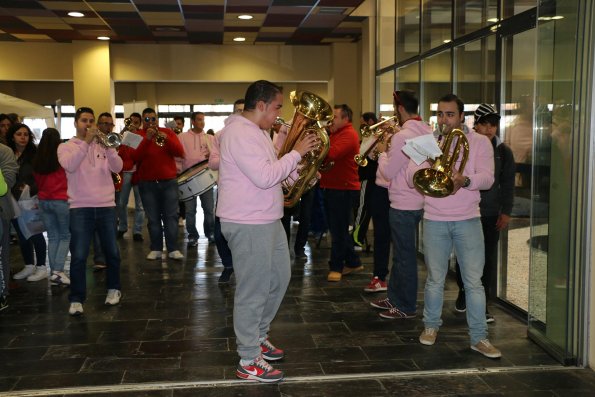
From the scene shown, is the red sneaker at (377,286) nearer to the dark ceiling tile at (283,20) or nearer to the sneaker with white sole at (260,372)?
the sneaker with white sole at (260,372)

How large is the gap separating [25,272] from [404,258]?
3.79 m

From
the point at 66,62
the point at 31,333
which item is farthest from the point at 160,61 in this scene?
the point at 31,333

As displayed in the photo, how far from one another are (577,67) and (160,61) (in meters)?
10.1

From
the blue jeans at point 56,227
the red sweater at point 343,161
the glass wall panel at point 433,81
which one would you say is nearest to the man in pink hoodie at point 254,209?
the red sweater at point 343,161

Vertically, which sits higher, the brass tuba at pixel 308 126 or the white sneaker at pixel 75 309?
the brass tuba at pixel 308 126

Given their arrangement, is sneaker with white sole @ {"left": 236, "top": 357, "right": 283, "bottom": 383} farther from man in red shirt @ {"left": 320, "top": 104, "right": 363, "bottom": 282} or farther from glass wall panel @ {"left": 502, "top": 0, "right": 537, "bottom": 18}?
glass wall panel @ {"left": 502, "top": 0, "right": 537, "bottom": 18}

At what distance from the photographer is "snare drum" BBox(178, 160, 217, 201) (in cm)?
706

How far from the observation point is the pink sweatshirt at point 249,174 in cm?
324

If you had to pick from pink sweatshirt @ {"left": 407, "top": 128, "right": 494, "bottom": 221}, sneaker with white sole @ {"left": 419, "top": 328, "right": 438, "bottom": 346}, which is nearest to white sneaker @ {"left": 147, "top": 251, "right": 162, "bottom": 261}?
sneaker with white sole @ {"left": 419, "top": 328, "right": 438, "bottom": 346}

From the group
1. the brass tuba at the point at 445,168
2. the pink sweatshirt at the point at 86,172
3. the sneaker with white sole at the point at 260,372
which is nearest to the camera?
the sneaker with white sole at the point at 260,372

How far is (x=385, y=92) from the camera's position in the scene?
28.1ft

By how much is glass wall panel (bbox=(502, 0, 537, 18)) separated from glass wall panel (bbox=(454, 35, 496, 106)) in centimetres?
25

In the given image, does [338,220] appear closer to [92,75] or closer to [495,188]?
[495,188]

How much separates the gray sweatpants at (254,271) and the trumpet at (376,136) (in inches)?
56.9
